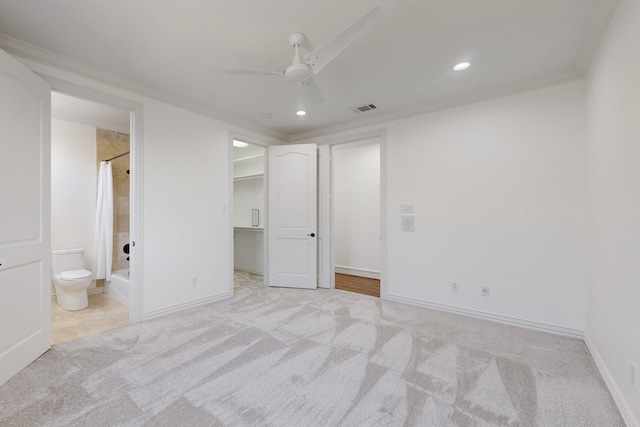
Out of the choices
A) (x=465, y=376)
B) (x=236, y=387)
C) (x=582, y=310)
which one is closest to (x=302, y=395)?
(x=236, y=387)

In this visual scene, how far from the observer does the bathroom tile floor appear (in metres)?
2.79

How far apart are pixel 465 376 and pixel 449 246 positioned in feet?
5.51

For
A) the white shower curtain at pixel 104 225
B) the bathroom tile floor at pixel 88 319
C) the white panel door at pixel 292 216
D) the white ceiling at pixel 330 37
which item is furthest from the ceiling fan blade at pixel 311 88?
the white shower curtain at pixel 104 225

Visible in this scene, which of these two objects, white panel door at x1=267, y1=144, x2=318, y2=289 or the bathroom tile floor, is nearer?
the bathroom tile floor

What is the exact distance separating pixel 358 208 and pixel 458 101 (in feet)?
9.19

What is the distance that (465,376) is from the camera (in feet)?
6.68

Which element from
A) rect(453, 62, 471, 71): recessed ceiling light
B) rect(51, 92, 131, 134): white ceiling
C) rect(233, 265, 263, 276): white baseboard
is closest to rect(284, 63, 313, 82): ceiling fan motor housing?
rect(453, 62, 471, 71): recessed ceiling light

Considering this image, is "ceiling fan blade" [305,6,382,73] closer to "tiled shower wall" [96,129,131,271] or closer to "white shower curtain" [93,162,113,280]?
"white shower curtain" [93,162,113,280]

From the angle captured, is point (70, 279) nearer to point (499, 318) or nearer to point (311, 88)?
point (311, 88)

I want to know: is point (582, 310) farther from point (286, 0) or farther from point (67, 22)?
point (67, 22)

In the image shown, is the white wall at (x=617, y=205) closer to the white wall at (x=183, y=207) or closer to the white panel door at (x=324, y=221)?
the white panel door at (x=324, y=221)

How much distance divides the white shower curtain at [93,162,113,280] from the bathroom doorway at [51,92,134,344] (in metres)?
0.19

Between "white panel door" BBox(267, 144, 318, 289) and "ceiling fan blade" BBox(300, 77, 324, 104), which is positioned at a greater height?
"ceiling fan blade" BBox(300, 77, 324, 104)

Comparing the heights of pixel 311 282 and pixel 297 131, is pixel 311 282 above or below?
below
